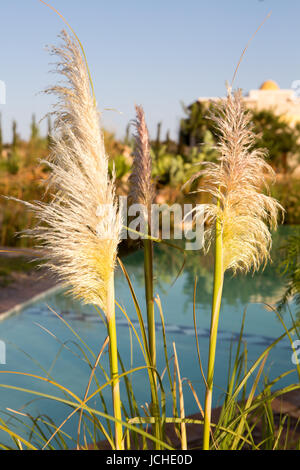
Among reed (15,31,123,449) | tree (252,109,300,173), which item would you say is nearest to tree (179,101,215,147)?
tree (252,109,300,173)

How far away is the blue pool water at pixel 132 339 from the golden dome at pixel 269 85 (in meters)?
23.4

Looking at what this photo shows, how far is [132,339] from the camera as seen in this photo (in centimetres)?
510

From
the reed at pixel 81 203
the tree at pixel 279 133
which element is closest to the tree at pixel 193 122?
the tree at pixel 279 133

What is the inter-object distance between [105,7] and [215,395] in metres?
2.80

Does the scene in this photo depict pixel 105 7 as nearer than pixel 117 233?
No

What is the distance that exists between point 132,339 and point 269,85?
26.7 meters

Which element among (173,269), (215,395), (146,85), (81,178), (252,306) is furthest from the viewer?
(173,269)

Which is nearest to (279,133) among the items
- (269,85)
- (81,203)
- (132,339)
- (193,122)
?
(193,122)

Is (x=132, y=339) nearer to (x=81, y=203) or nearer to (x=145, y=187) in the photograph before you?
(x=145, y=187)

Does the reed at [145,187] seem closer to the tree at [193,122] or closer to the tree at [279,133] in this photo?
the tree at [279,133]

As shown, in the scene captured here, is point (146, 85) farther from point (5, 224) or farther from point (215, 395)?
point (5, 224)

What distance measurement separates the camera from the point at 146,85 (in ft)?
8.90

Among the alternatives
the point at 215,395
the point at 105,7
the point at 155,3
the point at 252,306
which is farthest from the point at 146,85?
the point at 252,306

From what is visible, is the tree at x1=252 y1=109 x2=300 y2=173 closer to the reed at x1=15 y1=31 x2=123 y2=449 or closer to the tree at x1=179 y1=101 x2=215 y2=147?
the tree at x1=179 y1=101 x2=215 y2=147
